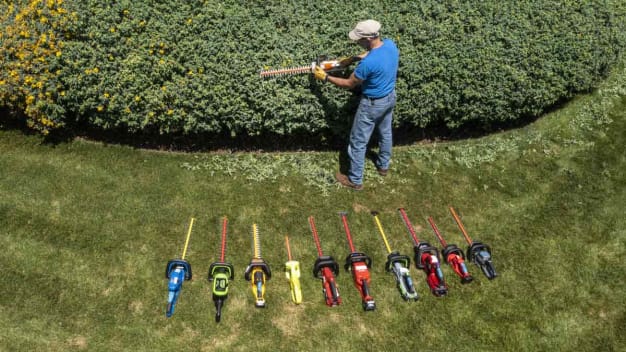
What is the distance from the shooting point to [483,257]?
632 cm

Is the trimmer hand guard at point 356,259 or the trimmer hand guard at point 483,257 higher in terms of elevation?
the trimmer hand guard at point 356,259

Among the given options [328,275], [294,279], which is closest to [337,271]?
[328,275]

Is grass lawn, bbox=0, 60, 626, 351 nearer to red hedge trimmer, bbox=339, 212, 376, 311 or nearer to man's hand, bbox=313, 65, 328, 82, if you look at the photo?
red hedge trimmer, bbox=339, 212, 376, 311

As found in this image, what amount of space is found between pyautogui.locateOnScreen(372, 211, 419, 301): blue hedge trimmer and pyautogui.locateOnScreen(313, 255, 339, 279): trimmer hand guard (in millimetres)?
710

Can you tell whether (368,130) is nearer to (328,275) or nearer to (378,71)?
(378,71)

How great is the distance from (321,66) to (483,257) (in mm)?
3468

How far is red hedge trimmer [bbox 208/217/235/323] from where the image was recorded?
570 centimetres

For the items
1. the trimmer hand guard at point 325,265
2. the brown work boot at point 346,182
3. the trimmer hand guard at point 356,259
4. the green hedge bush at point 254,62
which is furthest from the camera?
the brown work boot at point 346,182

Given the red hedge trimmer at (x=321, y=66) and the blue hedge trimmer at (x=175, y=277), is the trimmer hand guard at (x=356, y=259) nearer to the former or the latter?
the blue hedge trimmer at (x=175, y=277)

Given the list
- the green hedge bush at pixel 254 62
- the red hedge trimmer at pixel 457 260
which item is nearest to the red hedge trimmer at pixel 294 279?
the red hedge trimmer at pixel 457 260

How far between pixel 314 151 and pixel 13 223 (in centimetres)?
446

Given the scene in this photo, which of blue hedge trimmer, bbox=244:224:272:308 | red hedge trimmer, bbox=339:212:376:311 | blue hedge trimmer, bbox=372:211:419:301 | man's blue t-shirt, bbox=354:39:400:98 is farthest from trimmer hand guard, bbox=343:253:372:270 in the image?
man's blue t-shirt, bbox=354:39:400:98

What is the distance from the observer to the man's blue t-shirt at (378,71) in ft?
20.4

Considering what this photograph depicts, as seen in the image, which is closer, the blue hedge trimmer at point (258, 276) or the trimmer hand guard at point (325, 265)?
the blue hedge trimmer at point (258, 276)
